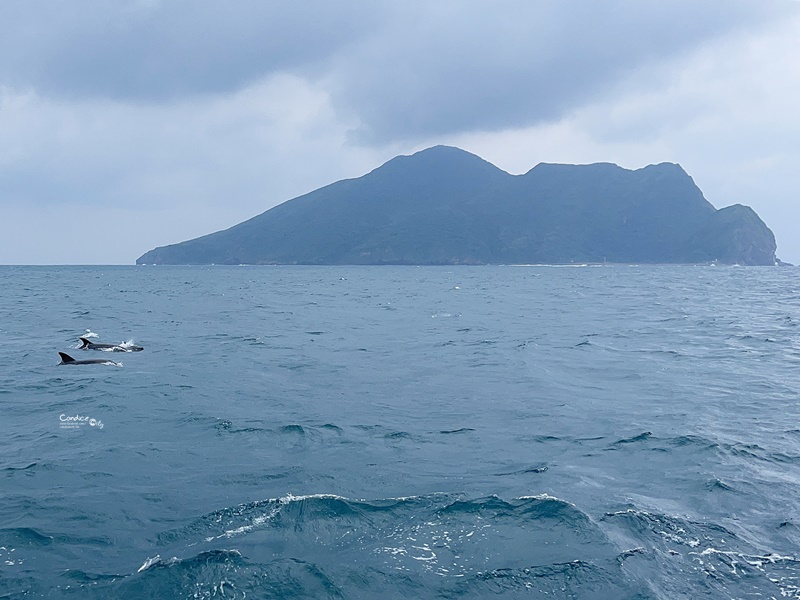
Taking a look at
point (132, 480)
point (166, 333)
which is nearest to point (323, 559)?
point (132, 480)

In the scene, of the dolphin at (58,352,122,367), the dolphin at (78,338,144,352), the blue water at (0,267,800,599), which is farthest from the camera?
the dolphin at (78,338,144,352)

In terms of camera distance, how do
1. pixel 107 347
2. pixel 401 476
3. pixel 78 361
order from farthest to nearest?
pixel 107 347 → pixel 78 361 → pixel 401 476

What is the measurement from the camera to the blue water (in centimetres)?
992

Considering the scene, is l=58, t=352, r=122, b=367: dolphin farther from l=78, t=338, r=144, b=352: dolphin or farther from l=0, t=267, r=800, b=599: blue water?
l=78, t=338, r=144, b=352: dolphin

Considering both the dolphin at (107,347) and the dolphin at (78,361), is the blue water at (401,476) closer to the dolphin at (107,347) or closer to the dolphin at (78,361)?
A: the dolphin at (78,361)

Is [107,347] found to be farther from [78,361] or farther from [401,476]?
[401,476]

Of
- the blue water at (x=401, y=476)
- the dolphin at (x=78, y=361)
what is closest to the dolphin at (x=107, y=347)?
the blue water at (x=401, y=476)

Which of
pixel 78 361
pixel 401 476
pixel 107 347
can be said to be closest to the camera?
pixel 401 476

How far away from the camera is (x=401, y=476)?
14.1 m

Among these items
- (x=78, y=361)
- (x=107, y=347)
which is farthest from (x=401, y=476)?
(x=107, y=347)

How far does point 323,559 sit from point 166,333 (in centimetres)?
3387

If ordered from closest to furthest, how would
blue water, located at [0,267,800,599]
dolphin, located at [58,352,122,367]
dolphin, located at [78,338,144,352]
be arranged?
blue water, located at [0,267,800,599], dolphin, located at [58,352,122,367], dolphin, located at [78,338,144,352]

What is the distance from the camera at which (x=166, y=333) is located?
135 ft

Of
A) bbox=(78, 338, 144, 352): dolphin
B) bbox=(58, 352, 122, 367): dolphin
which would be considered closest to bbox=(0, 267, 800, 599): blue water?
bbox=(58, 352, 122, 367): dolphin
